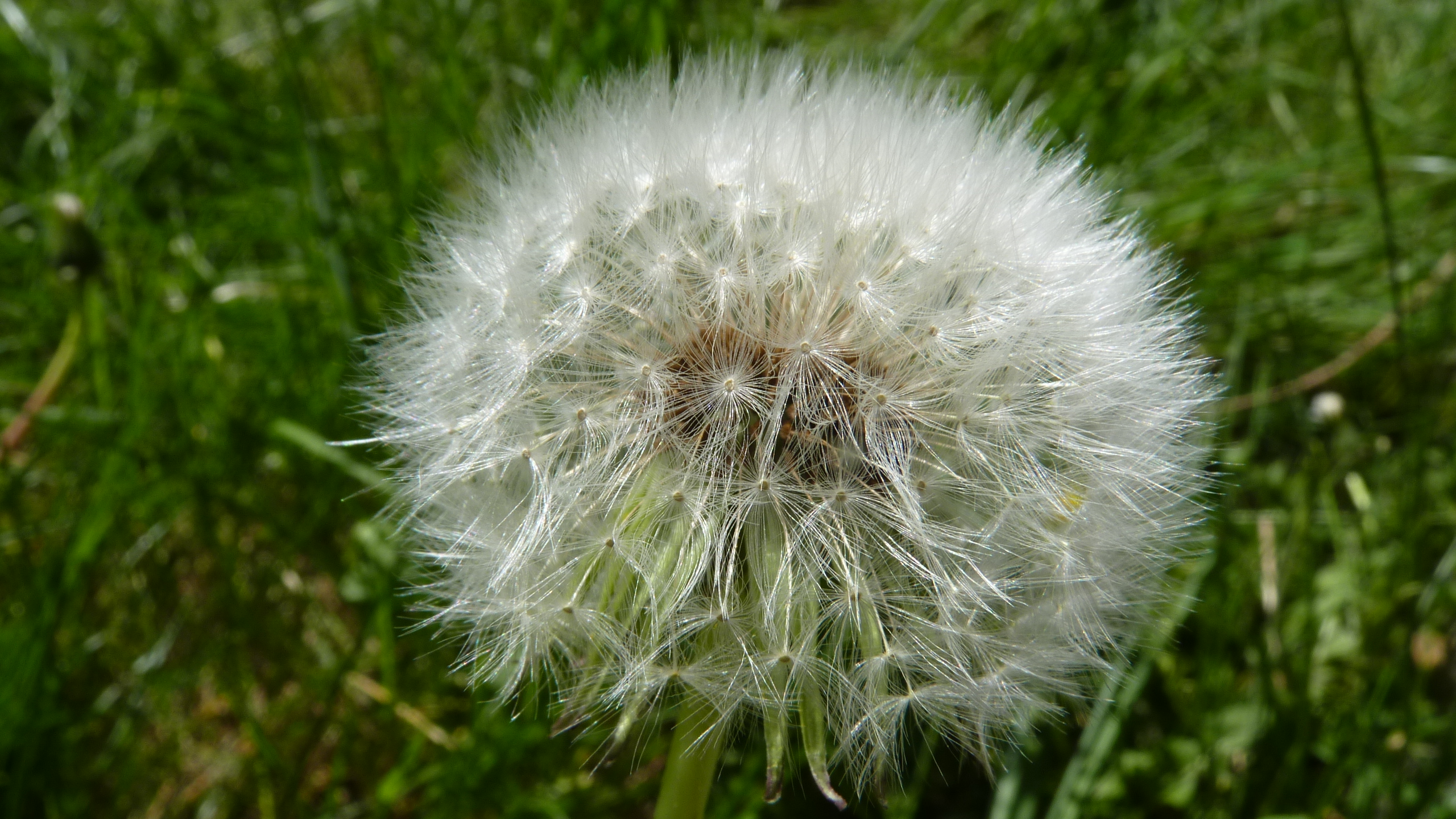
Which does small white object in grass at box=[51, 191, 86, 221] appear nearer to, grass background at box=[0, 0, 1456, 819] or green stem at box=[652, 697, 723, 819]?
grass background at box=[0, 0, 1456, 819]

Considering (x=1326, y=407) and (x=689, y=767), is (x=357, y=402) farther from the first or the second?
(x=1326, y=407)

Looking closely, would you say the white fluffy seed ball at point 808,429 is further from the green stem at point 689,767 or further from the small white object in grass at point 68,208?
the small white object in grass at point 68,208

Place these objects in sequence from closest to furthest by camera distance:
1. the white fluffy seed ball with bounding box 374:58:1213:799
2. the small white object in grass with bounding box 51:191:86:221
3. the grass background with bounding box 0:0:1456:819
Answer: the white fluffy seed ball with bounding box 374:58:1213:799 < the grass background with bounding box 0:0:1456:819 < the small white object in grass with bounding box 51:191:86:221

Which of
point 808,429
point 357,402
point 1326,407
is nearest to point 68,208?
point 357,402

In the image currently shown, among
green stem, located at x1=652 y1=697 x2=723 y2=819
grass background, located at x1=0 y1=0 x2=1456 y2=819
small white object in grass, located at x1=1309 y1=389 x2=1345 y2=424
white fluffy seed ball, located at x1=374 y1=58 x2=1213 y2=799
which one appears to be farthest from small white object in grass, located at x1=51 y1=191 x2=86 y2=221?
small white object in grass, located at x1=1309 y1=389 x2=1345 y2=424

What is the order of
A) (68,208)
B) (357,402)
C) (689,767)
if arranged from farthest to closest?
(68,208) < (357,402) < (689,767)

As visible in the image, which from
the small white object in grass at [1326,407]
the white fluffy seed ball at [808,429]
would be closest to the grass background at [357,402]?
the small white object in grass at [1326,407]
